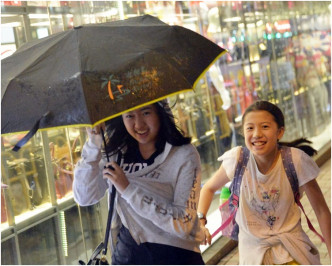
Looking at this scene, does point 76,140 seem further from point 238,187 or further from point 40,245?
point 238,187

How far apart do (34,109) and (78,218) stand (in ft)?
8.60

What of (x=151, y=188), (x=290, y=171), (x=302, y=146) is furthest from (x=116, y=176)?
(x=302, y=146)

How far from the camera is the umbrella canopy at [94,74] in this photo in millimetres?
2578

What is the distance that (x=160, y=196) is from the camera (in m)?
2.96

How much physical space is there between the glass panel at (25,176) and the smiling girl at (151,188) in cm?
160

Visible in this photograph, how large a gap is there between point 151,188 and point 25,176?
1.95m

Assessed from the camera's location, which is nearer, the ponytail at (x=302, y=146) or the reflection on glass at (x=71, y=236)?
the ponytail at (x=302, y=146)

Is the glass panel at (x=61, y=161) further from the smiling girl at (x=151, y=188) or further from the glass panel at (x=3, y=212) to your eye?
the smiling girl at (x=151, y=188)

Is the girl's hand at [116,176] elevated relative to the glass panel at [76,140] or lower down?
elevated

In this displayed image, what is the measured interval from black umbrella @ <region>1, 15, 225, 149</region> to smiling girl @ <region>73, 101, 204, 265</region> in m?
0.25

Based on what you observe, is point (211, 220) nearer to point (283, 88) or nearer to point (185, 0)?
point (185, 0)

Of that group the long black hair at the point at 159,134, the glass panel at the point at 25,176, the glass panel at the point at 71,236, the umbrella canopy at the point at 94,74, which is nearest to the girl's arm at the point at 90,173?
the long black hair at the point at 159,134

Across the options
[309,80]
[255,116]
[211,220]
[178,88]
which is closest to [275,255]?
[255,116]

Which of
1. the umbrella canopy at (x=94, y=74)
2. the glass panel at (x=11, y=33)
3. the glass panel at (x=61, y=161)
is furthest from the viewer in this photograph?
the glass panel at (x=61, y=161)
